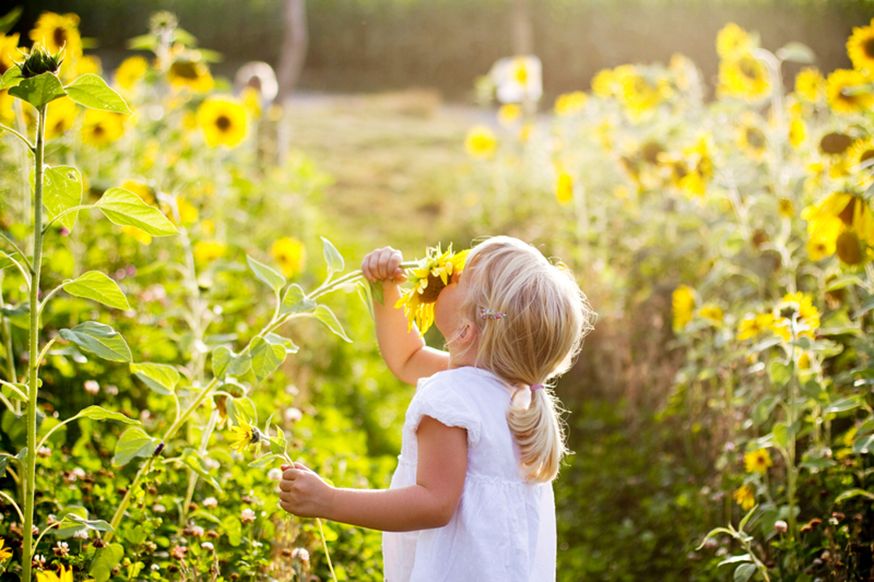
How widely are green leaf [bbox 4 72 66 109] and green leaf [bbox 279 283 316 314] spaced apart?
50 cm

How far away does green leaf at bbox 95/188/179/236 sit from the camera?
168 centimetres

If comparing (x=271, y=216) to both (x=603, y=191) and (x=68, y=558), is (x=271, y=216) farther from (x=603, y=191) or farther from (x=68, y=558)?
(x=68, y=558)

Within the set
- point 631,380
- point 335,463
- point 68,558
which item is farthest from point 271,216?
point 68,558

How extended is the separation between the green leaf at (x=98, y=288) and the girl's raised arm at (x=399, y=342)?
51 centimetres

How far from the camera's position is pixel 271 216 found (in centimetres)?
509

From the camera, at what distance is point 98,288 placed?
170 centimetres

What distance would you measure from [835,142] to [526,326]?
1747 millimetres

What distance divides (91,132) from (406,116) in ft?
21.9

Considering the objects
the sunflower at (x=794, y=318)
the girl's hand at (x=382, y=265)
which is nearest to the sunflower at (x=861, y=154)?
the sunflower at (x=794, y=318)

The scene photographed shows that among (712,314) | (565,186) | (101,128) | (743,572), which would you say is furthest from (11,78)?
(565,186)

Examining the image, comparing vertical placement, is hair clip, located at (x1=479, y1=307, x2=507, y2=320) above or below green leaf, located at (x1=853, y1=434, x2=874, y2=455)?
above

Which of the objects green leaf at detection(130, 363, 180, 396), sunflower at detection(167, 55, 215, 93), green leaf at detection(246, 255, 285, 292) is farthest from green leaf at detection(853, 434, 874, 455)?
sunflower at detection(167, 55, 215, 93)

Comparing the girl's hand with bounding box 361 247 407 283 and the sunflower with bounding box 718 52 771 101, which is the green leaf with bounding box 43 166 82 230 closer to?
the girl's hand with bounding box 361 247 407 283

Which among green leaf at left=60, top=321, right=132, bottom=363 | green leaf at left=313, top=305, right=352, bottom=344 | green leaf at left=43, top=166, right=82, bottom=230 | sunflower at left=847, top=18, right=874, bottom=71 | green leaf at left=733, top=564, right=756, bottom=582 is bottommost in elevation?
green leaf at left=733, top=564, right=756, bottom=582
